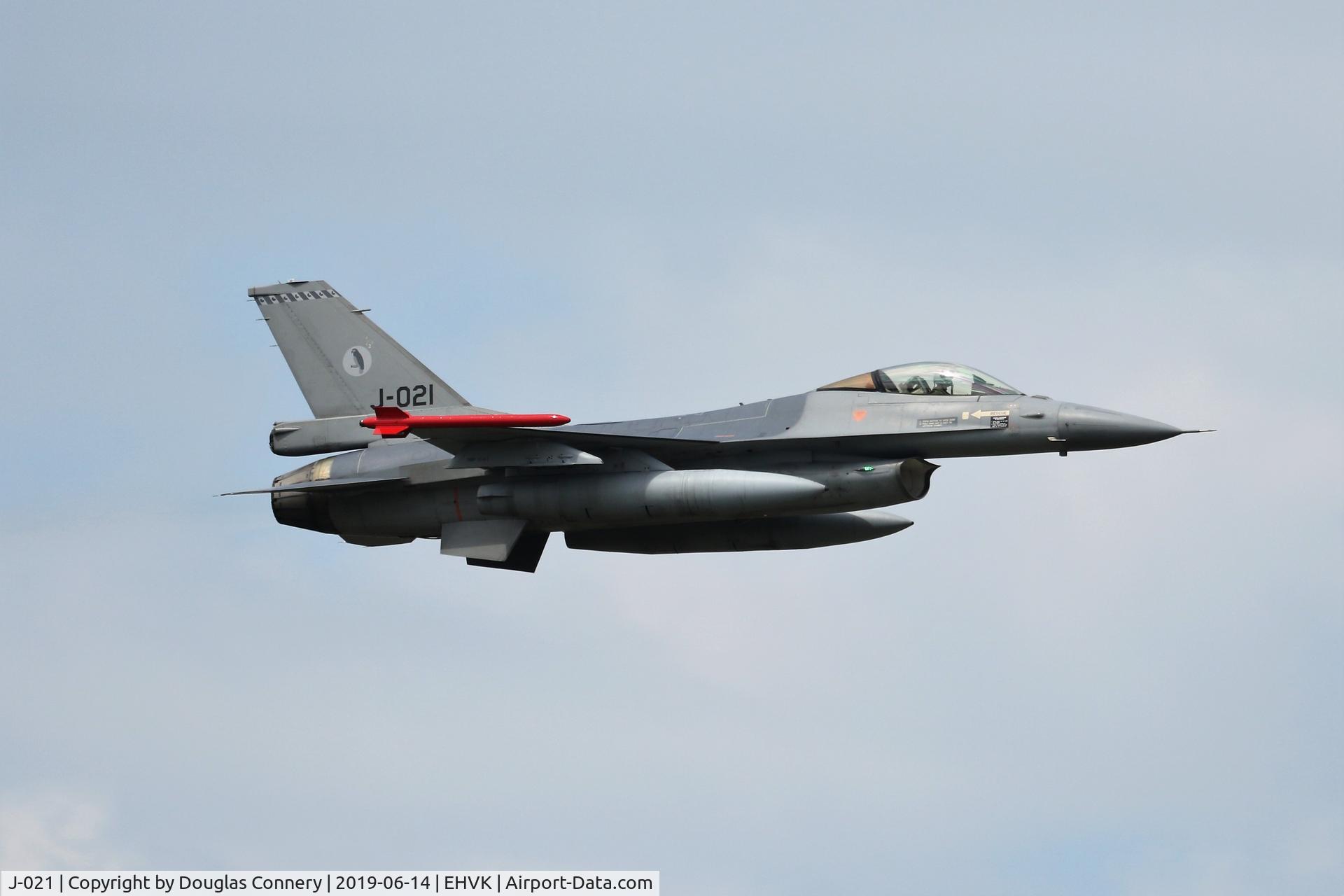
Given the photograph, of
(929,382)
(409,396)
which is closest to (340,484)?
(409,396)

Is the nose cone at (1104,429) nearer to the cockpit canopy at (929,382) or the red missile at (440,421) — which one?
the cockpit canopy at (929,382)

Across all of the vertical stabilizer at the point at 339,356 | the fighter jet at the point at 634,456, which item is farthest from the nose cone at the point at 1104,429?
the vertical stabilizer at the point at 339,356

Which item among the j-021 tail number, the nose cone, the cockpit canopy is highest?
the j-021 tail number

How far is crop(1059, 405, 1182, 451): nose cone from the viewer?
26.2 m

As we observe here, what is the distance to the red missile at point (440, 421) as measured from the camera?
25766mm

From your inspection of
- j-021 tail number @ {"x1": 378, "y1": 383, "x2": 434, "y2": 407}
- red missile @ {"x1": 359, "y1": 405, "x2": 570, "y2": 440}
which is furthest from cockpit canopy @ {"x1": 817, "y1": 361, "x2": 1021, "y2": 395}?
j-021 tail number @ {"x1": 378, "y1": 383, "x2": 434, "y2": 407}

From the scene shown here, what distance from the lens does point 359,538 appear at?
2972 centimetres

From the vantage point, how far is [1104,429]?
26.3 meters

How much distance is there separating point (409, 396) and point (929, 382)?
8.45 meters

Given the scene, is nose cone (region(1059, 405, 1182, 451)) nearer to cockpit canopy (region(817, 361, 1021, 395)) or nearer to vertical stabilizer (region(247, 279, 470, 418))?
cockpit canopy (region(817, 361, 1021, 395))

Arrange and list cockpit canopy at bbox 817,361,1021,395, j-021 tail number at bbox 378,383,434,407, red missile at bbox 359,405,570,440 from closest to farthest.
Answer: red missile at bbox 359,405,570,440, cockpit canopy at bbox 817,361,1021,395, j-021 tail number at bbox 378,383,434,407

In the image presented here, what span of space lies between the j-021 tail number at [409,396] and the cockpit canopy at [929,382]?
6.49 metres

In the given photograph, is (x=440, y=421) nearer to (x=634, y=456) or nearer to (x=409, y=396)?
(x=634, y=456)

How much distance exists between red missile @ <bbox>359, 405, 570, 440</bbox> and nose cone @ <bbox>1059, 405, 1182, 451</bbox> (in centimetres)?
700
